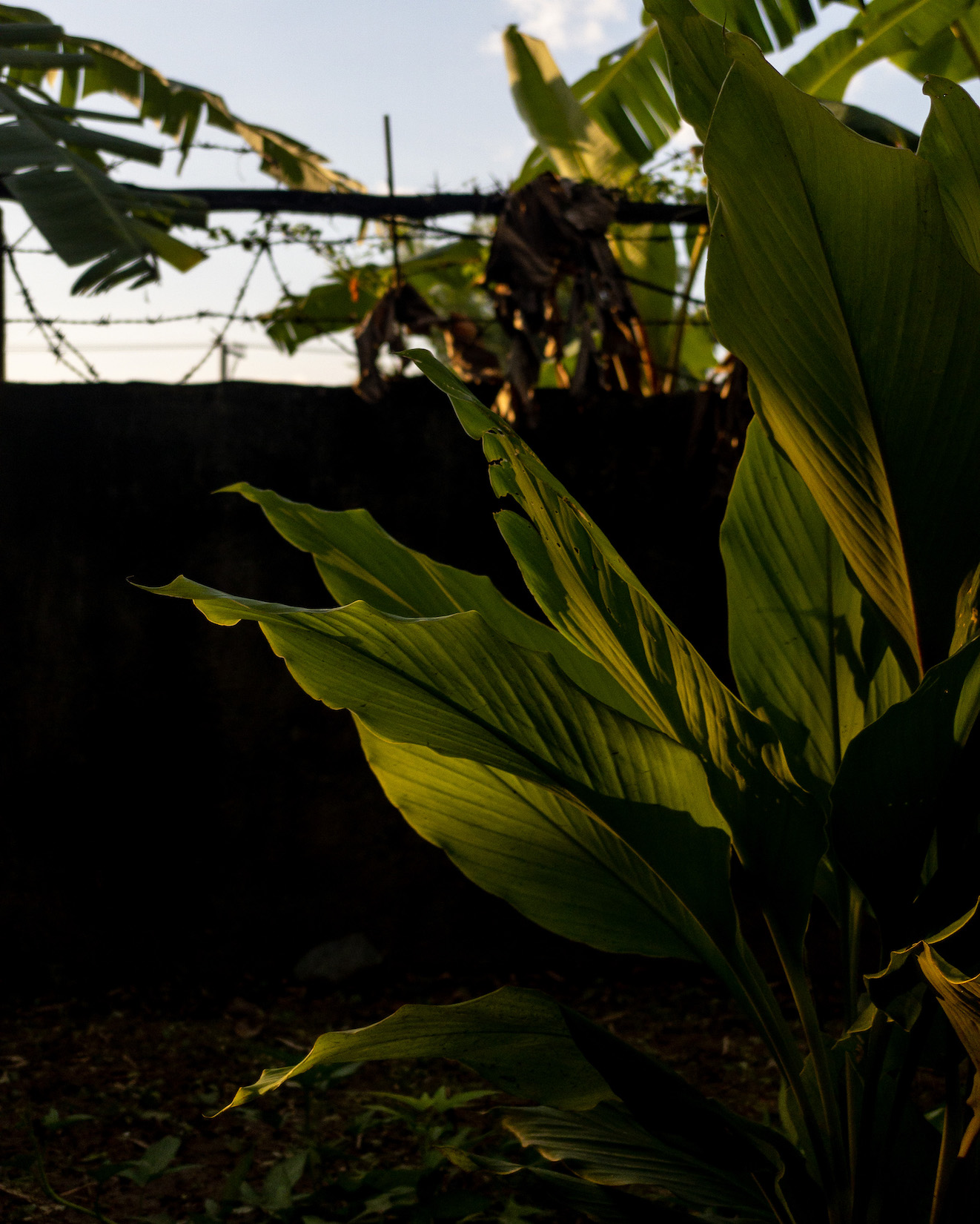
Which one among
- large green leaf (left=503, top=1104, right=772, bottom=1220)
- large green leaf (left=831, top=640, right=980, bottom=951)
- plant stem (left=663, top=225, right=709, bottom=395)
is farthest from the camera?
plant stem (left=663, top=225, right=709, bottom=395)

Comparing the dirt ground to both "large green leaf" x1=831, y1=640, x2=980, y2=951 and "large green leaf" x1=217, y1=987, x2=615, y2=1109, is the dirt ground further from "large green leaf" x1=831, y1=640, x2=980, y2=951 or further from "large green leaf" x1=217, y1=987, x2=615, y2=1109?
"large green leaf" x1=831, y1=640, x2=980, y2=951

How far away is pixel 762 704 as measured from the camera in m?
1.14

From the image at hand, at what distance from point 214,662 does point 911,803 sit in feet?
6.31

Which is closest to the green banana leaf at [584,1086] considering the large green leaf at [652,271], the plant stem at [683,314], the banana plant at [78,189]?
the banana plant at [78,189]

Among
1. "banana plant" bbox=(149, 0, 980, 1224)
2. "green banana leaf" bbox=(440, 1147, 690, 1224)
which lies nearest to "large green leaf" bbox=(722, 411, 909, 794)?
"banana plant" bbox=(149, 0, 980, 1224)

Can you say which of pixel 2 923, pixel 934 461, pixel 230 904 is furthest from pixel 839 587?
pixel 2 923

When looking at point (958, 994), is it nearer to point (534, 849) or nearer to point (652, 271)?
point (534, 849)

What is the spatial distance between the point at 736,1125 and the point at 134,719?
1852mm

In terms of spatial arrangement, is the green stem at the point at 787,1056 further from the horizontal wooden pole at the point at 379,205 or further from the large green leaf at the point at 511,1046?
the horizontal wooden pole at the point at 379,205

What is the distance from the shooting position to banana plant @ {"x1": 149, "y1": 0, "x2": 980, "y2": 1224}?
0.77 meters

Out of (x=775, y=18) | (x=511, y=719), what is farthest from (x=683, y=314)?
(x=511, y=719)

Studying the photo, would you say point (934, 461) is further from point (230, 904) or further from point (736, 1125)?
point (230, 904)

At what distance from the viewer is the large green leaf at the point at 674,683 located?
0.91 metres

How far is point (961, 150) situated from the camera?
828mm
